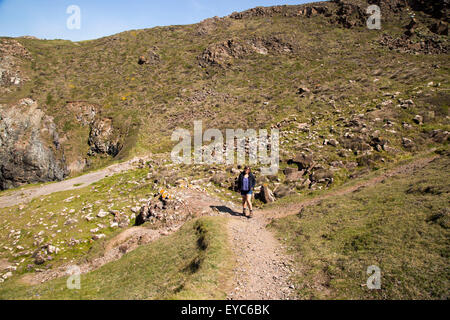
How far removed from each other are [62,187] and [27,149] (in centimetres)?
1765

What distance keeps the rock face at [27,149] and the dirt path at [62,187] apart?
8.88m

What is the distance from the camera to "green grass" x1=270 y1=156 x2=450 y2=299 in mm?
6789

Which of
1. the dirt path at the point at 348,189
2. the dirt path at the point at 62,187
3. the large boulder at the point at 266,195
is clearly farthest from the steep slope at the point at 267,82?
the large boulder at the point at 266,195

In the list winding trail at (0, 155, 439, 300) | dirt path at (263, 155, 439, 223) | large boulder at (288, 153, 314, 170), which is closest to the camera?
winding trail at (0, 155, 439, 300)

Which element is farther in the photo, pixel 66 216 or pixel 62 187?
pixel 62 187

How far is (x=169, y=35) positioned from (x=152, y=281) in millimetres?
78464

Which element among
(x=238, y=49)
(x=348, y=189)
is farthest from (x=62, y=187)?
(x=238, y=49)

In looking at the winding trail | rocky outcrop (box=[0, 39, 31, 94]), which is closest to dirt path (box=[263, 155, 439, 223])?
the winding trail

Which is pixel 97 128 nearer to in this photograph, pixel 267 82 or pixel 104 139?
pixel 104 139

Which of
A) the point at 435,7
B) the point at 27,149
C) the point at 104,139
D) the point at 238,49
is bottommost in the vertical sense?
the point at 27,149

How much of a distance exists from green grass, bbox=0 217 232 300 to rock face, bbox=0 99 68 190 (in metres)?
32.5

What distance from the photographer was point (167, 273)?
10.1 metres

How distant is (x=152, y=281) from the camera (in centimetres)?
984

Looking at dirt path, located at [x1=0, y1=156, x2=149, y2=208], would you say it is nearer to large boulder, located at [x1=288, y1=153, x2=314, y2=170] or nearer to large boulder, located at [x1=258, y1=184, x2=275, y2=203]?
large boulder, located at [x1=258, y1=184, x2=275, y2=203]
